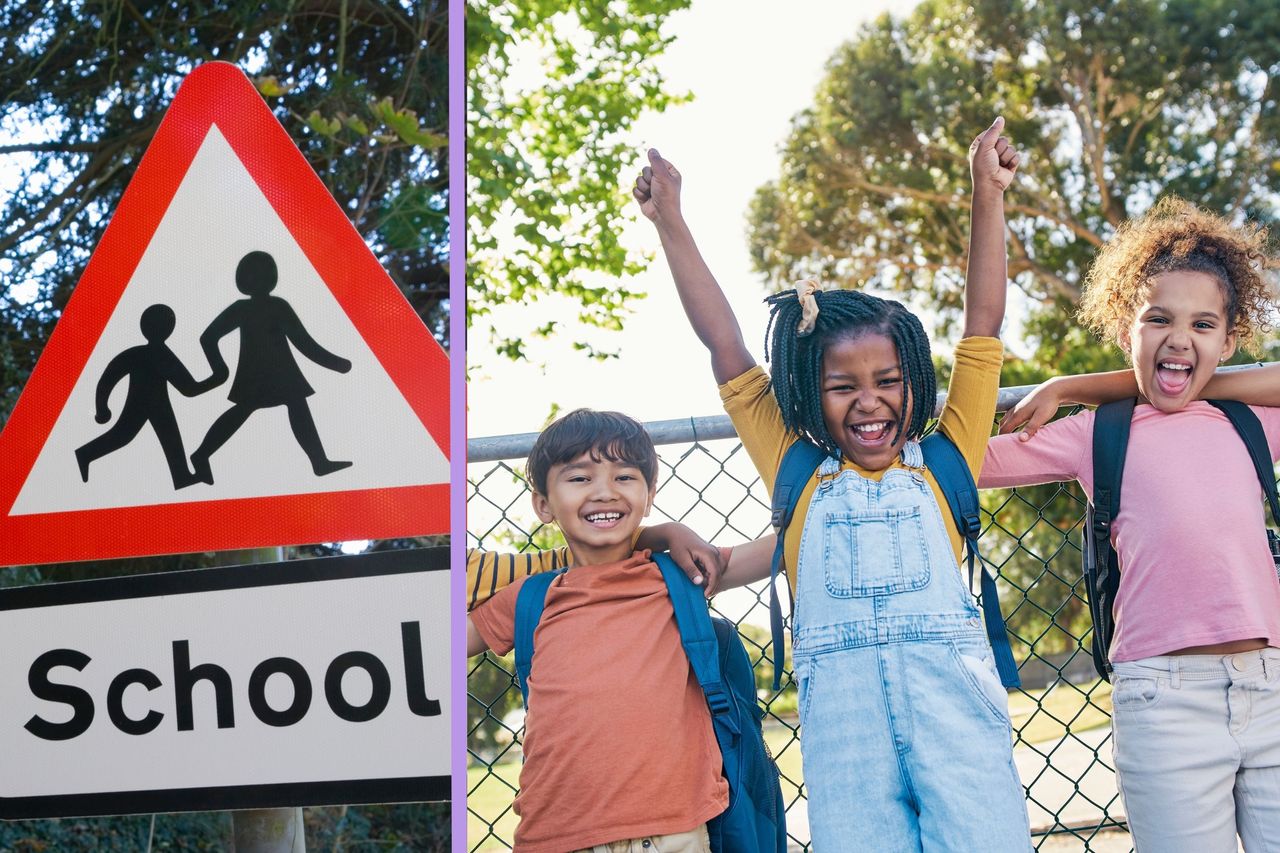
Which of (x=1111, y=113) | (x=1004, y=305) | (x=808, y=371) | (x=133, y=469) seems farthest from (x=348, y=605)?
(x=1111, y=113)

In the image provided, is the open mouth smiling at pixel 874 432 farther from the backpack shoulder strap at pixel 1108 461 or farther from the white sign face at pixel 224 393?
the white sign face at pixel 224 393

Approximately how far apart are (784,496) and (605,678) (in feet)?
1.40

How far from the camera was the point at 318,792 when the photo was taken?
1642mm

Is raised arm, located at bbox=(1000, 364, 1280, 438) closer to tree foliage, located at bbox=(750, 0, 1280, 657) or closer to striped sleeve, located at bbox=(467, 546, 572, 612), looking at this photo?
striped sleeve, located at bbox=(467, 546, 572, 612)

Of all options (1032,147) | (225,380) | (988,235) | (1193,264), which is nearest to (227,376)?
(225,380)

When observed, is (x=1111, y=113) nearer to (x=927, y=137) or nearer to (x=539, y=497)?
(x=927, y=137)

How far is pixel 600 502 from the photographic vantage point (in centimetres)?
214

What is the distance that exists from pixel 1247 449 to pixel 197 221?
1757 mm

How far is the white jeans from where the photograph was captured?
1912 millimetres

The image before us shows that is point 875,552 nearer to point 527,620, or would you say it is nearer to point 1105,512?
point 1105,512

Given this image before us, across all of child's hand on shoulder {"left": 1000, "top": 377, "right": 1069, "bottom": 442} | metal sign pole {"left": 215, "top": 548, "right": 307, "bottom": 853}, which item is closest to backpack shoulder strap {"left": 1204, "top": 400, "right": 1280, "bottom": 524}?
child's hand on shoulder {"left": 1000, "top": 377, "right": 1069, "bottom": 442}

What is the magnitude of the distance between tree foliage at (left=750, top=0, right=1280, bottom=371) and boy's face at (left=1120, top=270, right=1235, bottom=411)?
34.1 feet

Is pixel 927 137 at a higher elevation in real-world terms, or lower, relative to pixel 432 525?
higher

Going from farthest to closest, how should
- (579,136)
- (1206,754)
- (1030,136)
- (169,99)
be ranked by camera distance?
(1030,136), (579,136), (169,99), (1206,754)
